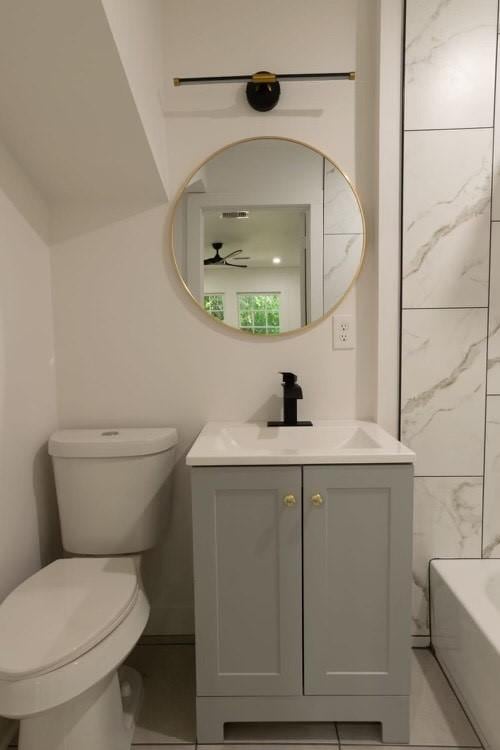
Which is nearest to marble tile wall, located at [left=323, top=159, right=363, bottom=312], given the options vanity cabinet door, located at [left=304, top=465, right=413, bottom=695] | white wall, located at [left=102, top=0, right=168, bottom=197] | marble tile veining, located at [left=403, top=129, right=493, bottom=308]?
marble tile veining, located at [left=403, top=129, right=493, bottom=308]

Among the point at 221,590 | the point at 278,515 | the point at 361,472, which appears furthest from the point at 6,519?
the point at 361,472

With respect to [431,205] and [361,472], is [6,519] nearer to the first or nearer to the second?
[361,472]

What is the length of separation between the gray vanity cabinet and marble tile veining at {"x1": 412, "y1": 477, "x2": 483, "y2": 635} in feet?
1.38

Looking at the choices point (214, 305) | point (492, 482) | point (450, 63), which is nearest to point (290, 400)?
point (214, 305)

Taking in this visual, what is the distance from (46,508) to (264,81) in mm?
1626

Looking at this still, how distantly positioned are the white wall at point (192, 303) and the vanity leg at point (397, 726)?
768mm

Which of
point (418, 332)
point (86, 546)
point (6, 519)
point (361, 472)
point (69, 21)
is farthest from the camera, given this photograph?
point (418, 332)

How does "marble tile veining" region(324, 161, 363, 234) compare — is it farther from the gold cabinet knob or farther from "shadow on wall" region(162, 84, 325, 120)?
the gold cabinet knob

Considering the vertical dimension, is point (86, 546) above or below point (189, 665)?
above

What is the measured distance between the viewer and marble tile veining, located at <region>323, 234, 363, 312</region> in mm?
1589

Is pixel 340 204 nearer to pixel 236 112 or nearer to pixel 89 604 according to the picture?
pixel 236 112

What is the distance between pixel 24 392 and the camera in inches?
56.9

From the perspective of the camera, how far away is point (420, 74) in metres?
1.49

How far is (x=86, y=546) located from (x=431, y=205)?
5.23 ft
